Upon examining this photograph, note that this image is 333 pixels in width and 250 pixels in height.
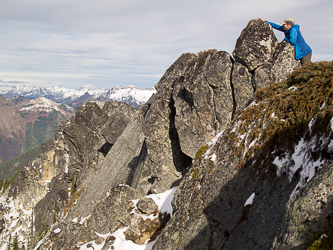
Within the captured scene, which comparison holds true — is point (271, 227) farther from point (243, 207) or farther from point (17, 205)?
point (17, 205)

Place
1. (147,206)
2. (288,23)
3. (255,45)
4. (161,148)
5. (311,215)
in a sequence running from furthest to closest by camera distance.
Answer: (161,148)
(255,45)
(147,206)
(288,23)
(311,215)

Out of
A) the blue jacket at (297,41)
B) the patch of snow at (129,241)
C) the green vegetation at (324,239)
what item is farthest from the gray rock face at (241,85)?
the green vegetation at (324,239)

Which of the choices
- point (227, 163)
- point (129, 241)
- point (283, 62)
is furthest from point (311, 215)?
point (283, 62)

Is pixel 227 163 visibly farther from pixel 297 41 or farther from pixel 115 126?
pixel 115 126

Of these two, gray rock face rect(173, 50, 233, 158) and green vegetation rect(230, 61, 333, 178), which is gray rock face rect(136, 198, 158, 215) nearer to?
gray rock face rect(173, 50, 233, 158)

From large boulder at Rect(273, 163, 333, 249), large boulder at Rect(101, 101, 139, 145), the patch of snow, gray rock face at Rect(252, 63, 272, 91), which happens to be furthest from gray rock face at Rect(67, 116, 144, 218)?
large boulder at Rect(273, 163, 333, 249)

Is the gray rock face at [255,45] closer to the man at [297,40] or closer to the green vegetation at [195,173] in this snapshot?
the man at [297,40]

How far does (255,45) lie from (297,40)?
3.82 m

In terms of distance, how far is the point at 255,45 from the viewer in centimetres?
2014

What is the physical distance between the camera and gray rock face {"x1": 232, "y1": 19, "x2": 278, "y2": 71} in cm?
1972

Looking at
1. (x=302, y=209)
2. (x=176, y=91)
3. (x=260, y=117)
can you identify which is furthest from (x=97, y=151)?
(x=302, y=209)

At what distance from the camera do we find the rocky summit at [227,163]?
28.3 feet

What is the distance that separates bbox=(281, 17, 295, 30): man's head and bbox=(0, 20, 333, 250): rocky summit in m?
2.81

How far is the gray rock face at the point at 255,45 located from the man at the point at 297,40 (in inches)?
81.3
